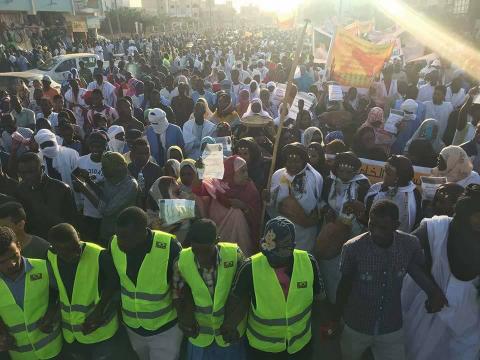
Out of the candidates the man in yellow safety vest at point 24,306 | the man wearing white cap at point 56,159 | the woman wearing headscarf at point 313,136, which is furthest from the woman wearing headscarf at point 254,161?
the man in yellow safety vest at point 24,306

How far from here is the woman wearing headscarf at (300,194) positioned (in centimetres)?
390

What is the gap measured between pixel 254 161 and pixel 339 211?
4.01 feet

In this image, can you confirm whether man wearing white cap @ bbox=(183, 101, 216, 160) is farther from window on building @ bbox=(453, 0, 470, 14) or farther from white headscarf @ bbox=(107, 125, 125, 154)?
window on building @ bbox=(453, 0, 470, 14)

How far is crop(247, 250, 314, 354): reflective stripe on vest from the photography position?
256 centimetres

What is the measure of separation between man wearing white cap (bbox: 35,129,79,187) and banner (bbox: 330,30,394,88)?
201 inches

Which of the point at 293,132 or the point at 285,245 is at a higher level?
the point at 285,245

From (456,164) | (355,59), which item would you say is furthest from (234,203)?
(355,59)

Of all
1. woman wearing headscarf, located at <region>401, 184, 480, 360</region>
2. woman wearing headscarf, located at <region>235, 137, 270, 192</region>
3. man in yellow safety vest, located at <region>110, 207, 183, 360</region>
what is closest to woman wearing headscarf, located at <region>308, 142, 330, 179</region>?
woman wearing headscarf, located at <region>235, 137, 270, 192</region>

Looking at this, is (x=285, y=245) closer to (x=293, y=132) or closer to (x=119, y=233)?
(x=119, y=233)

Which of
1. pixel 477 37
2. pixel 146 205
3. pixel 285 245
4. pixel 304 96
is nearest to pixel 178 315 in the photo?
pixel 285 245

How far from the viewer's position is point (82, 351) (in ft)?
9.25

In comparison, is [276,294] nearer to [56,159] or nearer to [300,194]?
[300,194]

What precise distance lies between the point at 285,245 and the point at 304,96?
16.6ft

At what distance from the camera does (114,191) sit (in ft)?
12.7
